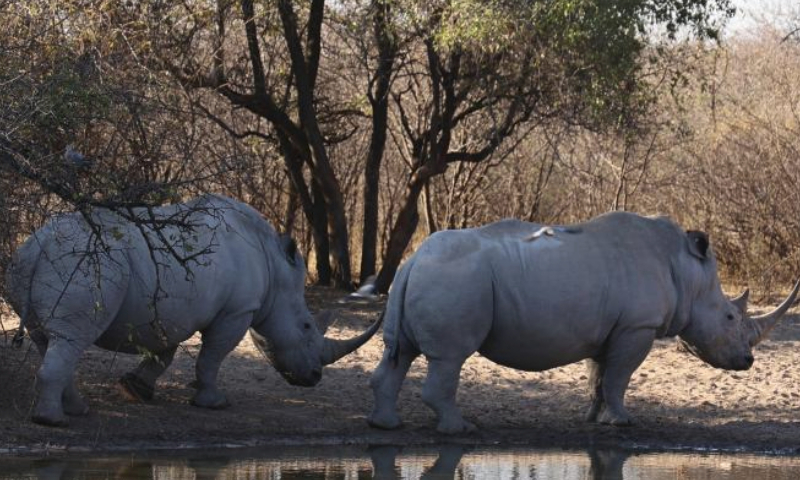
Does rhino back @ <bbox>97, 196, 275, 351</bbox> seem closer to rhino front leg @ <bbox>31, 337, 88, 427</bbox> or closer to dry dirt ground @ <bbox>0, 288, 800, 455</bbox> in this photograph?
rhino front leg @ <bbox>31, 337, 88, 427</bbox>

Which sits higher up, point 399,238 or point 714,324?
point 399,238

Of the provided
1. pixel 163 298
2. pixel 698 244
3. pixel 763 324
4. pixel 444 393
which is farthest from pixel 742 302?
pixel 163 298

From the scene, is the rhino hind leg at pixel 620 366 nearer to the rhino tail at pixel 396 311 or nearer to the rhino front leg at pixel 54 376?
the rhino tail at pixel 396 311

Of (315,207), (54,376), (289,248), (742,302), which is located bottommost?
(54,376)

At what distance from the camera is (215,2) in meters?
14.7

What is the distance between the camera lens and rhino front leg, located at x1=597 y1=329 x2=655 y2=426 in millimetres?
10797

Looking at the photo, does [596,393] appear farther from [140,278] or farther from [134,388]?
[140,278]

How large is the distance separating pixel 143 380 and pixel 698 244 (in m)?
4.05

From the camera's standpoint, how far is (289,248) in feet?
37.7

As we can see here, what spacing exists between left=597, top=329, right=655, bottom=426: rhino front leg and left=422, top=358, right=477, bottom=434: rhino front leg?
1034 millimetres

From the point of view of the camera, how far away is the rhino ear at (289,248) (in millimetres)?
11469

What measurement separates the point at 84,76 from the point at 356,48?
807cm

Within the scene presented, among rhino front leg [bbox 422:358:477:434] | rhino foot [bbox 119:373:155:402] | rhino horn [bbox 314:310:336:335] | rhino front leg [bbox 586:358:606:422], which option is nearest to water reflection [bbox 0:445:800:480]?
rhino front leg [bbox 422:358:477:434]

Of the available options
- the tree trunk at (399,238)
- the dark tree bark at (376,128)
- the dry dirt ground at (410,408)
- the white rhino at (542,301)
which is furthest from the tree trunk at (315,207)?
the white rhino at (542,301)
